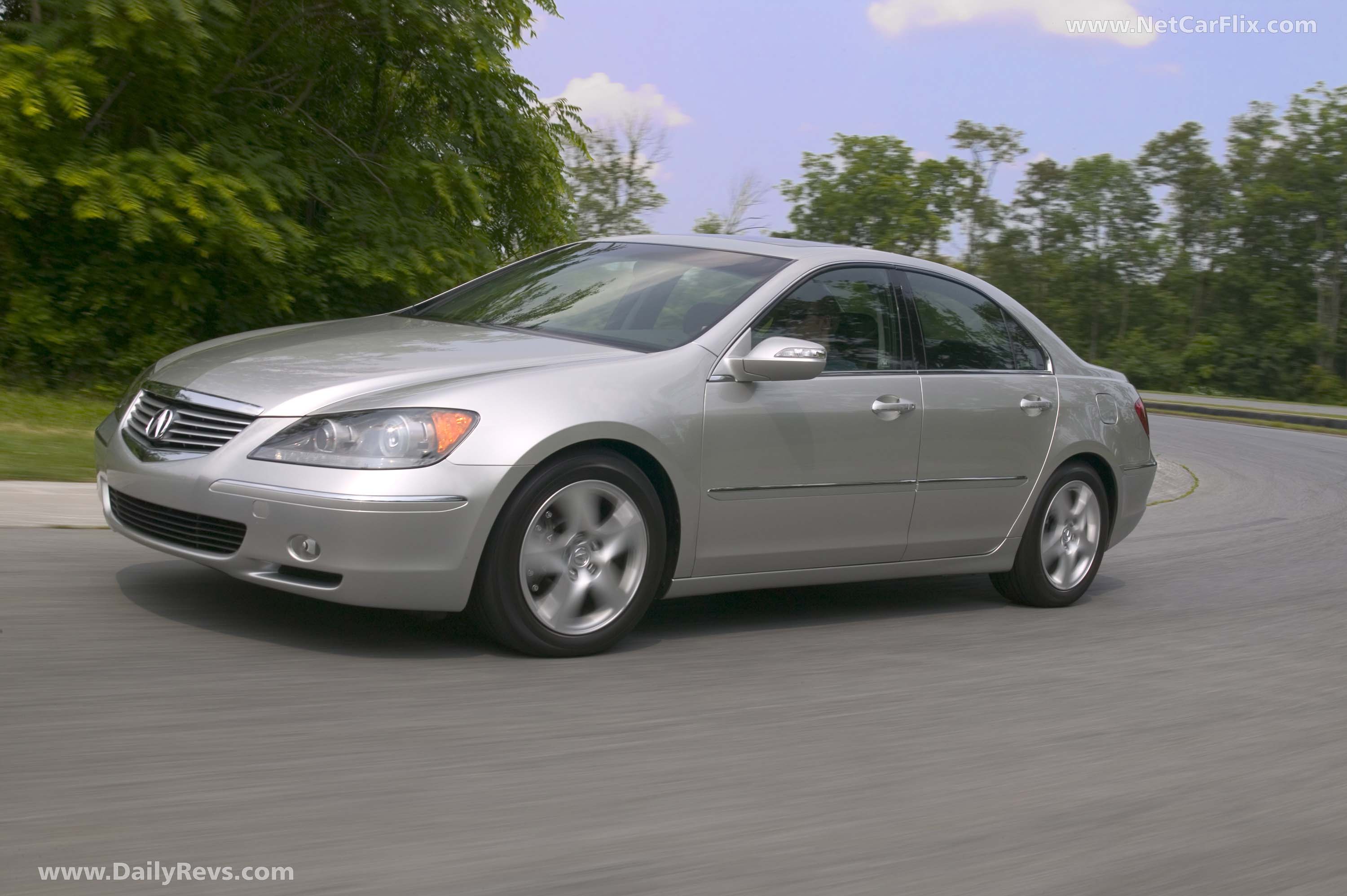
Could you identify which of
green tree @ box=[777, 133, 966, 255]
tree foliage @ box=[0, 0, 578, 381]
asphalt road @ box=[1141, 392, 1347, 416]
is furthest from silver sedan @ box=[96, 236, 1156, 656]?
green tree @ box=[777, 133, 966, 255]

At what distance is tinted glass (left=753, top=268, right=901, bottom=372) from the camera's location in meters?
6.12

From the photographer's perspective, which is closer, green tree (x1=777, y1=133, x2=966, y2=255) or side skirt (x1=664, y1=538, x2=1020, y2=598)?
side skirt (x1=664, y1=538, x2=1020, y2=598)

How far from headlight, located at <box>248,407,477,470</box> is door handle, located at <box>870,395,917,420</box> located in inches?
79.7

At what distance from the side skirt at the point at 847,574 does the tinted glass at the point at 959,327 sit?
86 cm

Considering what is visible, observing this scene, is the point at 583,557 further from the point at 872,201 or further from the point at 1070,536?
the point at 872,201

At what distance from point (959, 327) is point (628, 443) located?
7.13ft

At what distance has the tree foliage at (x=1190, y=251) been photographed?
167 feet

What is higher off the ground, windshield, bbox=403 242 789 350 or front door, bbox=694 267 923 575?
windshield, bbox=403 242 789 350

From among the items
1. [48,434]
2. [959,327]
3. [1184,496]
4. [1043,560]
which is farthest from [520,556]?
[1184,496]

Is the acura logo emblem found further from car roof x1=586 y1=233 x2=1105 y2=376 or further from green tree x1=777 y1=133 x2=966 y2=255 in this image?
green tree x1=777 y1=133 x2=966 y2=255

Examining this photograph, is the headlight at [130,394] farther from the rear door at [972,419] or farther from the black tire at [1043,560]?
the black tire at [1043,560]

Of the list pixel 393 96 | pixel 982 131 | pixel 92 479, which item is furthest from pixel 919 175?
pixel 92 479

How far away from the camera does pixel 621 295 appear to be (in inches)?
247

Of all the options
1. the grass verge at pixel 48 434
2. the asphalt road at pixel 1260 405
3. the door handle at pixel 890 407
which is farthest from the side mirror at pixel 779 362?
the asphalt road at pixel 1260 405
